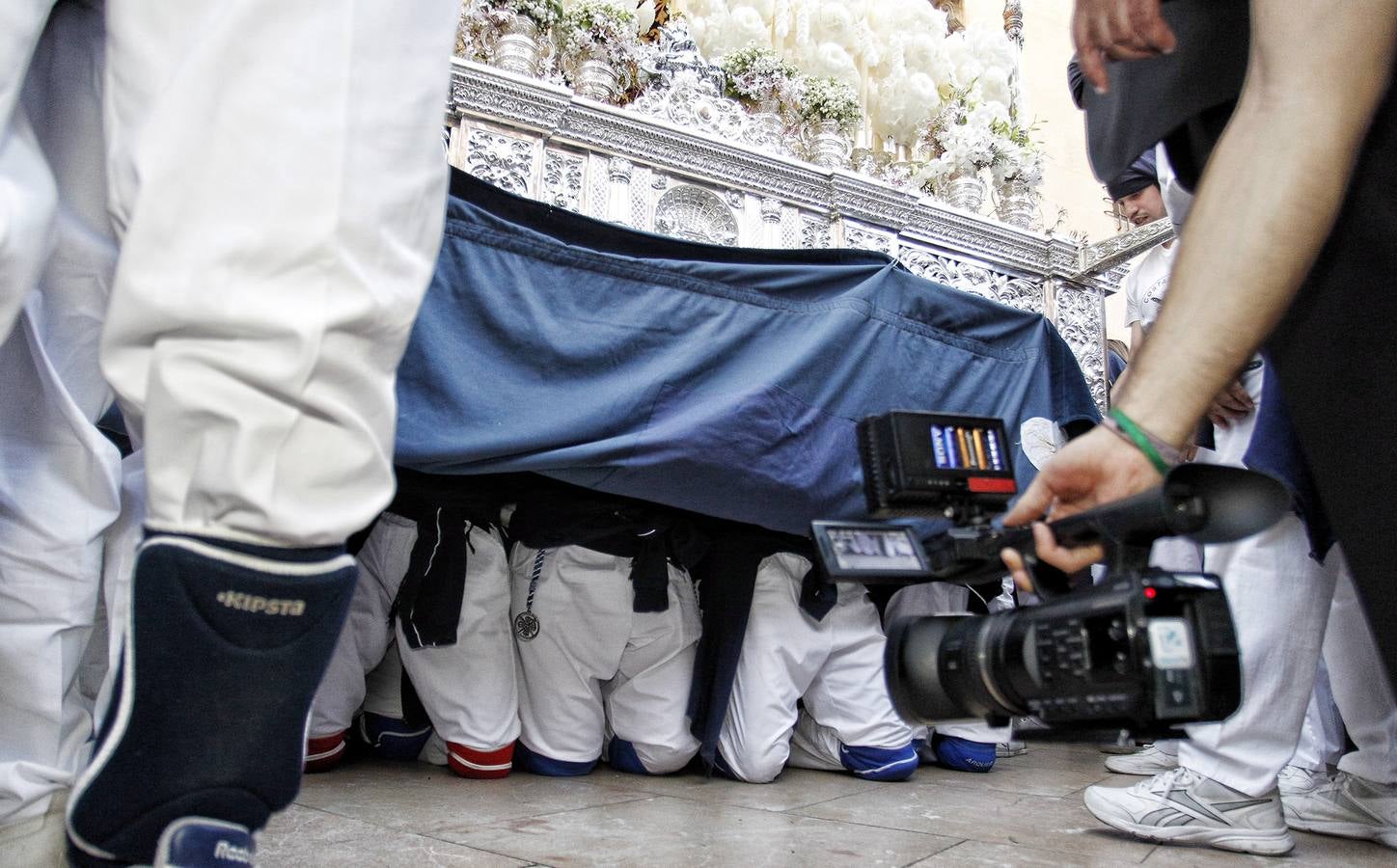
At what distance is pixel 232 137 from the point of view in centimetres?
55

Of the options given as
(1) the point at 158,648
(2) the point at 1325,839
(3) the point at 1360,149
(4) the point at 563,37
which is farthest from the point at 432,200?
(4) the point at 563,37

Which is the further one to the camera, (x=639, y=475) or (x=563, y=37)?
(x=563, y=37)

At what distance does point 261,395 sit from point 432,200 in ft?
0.60

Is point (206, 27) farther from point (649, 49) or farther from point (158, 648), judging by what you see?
point (649, 49)

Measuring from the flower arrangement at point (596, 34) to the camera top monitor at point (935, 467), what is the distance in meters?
2.81

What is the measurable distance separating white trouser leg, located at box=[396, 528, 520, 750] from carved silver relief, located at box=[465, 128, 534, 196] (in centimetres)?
151

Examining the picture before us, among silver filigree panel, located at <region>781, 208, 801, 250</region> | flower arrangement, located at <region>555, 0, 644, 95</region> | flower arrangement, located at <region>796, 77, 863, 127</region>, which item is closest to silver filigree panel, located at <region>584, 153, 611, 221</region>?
flower arrangement, located at <region>555, 0, 644, 95</region>

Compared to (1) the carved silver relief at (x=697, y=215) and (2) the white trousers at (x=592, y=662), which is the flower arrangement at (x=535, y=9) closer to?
(1) the carved silver relief at (x=697, y=215)

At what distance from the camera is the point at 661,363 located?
1.91 meters

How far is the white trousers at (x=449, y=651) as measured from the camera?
1787mm

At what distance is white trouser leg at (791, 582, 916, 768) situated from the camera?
203 centimetres

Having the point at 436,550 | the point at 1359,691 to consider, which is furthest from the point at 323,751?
the point at 1359,691

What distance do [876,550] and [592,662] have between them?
1129 millimetres

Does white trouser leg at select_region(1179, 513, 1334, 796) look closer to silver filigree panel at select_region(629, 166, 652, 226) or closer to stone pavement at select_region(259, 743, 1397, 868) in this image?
stone pavement at select_region(259, 743, 1397, 868)
